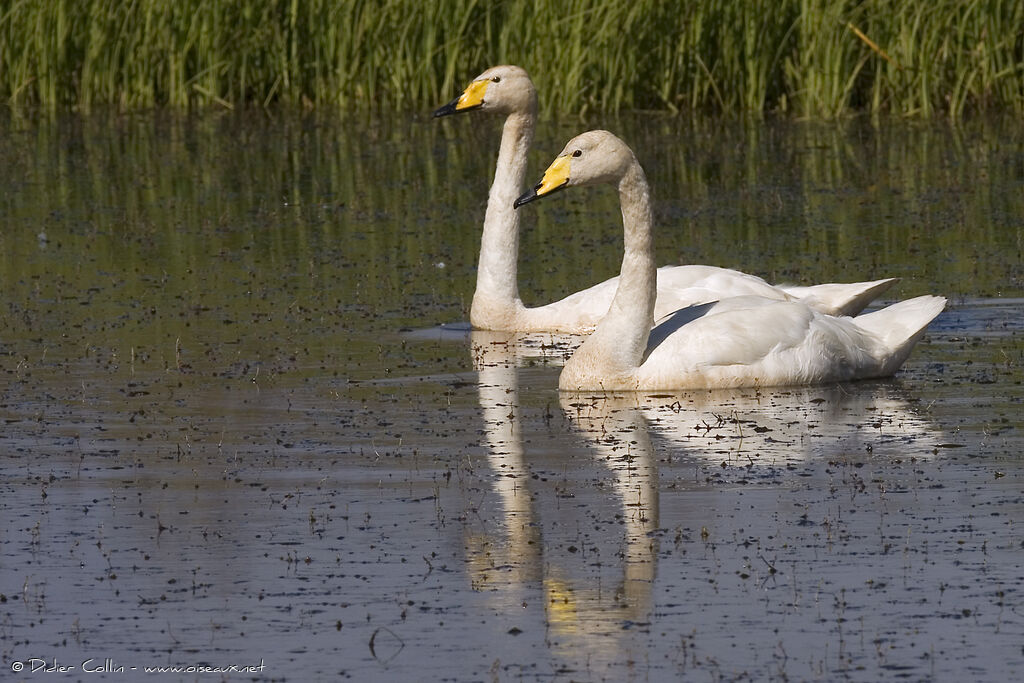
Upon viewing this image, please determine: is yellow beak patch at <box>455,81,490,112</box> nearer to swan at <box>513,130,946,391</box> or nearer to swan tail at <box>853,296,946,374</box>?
swan at <box>513,130,946,391</box>

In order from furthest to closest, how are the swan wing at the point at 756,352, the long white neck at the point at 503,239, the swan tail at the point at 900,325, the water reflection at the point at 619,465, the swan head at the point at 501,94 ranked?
the swan head at the point at 501,94
the long white neck at the point at 503,239
the swan tail at the point at 900,325
the swan wing at the point at 756,352
the water reflection at the point at 619,465

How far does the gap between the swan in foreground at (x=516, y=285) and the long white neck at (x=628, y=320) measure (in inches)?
39.3

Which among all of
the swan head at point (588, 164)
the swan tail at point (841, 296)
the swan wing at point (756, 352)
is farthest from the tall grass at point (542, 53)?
the swan wing at point (756, 352)

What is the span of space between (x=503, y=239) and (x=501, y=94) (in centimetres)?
115

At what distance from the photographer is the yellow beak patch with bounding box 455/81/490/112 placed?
13.8 m

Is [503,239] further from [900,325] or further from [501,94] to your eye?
[900,325]

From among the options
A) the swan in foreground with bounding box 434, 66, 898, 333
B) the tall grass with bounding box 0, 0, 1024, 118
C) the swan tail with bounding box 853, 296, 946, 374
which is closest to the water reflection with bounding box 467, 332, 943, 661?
the swan tail with bounding box 853, 296, 946, 374

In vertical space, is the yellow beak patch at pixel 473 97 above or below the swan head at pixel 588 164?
above

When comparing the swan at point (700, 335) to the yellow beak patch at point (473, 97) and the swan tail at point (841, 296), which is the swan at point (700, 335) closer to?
the swan tail at point (841, 296)

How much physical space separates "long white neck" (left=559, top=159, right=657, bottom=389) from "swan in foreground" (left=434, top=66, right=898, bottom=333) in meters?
1.00

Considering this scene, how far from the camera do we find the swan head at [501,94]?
13.6 metres

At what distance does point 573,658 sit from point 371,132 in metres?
16.5

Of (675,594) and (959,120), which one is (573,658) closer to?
(675,594)

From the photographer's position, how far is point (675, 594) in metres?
6.67
